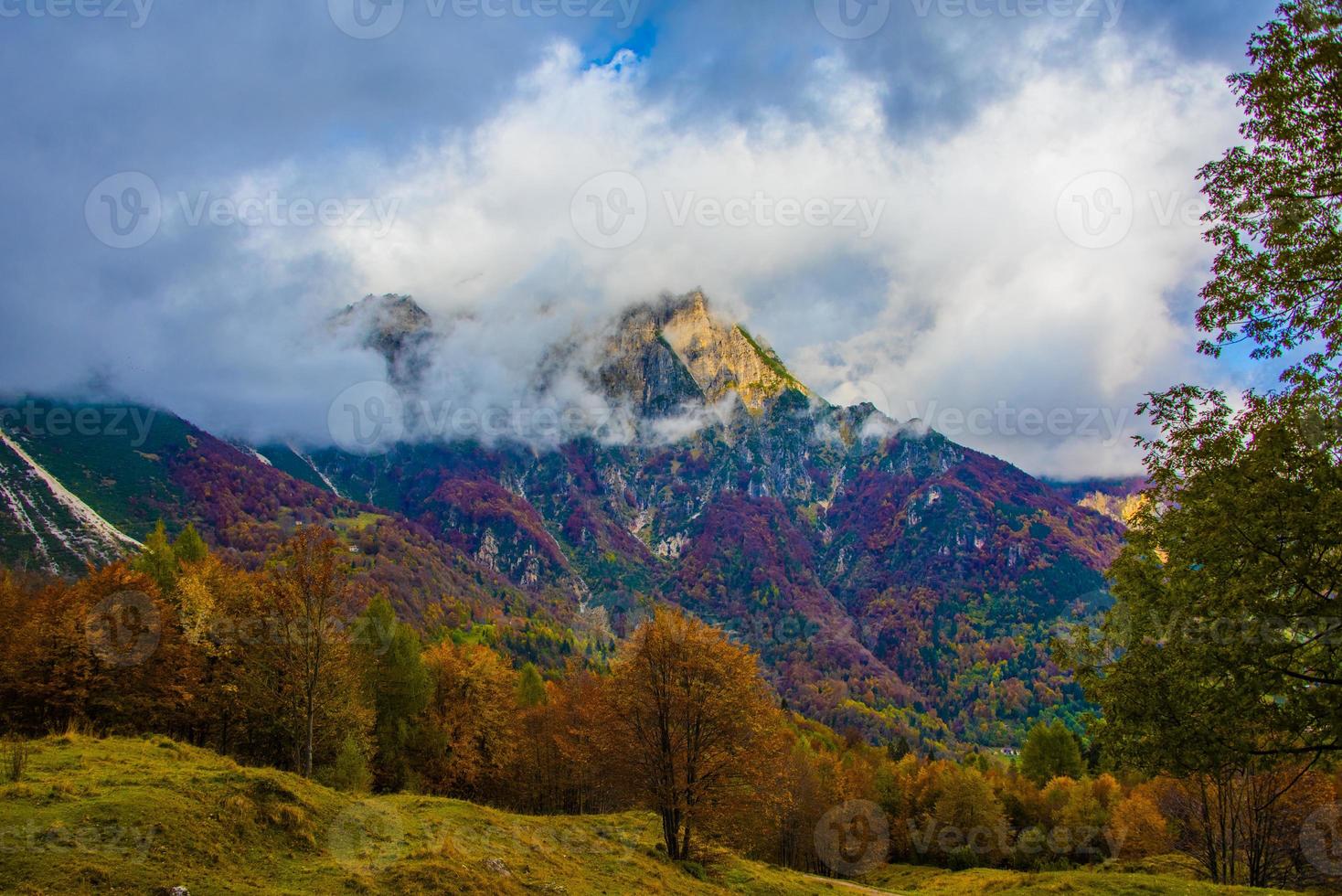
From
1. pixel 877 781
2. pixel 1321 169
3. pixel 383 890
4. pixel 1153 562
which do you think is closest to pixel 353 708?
pixel 383 890

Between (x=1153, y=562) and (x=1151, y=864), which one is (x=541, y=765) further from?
(x=1153, y=562)

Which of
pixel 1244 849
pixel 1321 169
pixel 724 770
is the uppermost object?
pixel 1321 169

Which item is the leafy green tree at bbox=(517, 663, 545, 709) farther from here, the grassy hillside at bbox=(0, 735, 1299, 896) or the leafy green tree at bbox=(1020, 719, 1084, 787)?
the leafy green tree at bbox=(1020, 719, 1084, 787)

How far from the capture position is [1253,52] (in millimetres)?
12945

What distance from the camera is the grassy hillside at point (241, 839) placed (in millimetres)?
13375

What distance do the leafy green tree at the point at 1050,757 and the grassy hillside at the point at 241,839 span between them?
78915 mm

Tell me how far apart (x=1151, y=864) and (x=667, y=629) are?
46.3 m

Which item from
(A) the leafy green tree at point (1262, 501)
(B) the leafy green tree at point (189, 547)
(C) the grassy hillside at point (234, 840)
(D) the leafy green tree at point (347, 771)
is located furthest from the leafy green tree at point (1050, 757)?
(B) the leafy green tree at point (189, 547)

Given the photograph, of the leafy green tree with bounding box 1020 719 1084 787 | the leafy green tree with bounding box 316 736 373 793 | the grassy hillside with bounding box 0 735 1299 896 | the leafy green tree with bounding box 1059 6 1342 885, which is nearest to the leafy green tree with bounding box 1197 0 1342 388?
the leafy green tree with bounding box 1059 6 1342 885

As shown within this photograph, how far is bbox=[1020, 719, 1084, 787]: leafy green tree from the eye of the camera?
313 ft

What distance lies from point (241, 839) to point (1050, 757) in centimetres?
10908

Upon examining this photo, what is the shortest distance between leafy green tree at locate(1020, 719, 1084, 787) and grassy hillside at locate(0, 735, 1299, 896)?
78.9 m

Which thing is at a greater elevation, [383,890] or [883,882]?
[383,890]

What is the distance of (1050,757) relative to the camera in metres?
95.9
